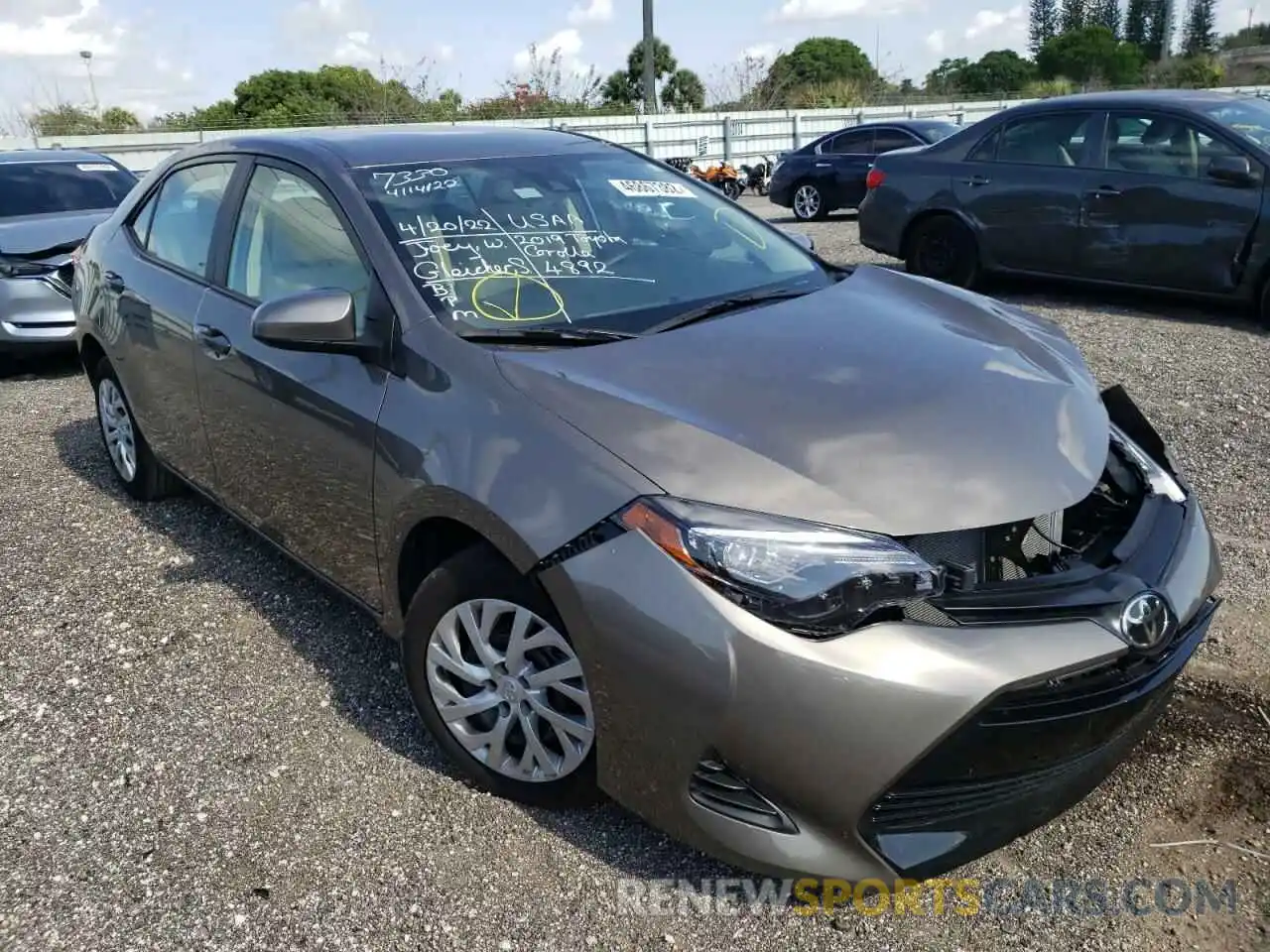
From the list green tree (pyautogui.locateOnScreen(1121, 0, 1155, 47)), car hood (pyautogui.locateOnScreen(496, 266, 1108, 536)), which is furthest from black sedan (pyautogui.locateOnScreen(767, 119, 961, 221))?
green tree (pyautogui.locateOnScreen(1121, 0, 1155, 47))

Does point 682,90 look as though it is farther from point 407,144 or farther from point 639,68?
point 407,144

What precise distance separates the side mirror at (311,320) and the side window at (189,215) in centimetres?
114

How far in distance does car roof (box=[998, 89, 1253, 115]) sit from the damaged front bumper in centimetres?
644

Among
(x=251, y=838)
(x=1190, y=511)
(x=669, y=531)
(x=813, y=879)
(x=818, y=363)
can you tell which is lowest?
(x=251, y=838)

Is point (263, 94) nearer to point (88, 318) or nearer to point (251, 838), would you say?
point (88, 318)

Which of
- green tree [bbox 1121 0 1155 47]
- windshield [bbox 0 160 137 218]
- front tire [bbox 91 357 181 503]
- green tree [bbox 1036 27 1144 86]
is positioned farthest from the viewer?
green tree [bbox 1121 0 1155 47]

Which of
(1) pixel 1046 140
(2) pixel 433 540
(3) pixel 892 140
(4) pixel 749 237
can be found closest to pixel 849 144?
(3) pixel 892 140

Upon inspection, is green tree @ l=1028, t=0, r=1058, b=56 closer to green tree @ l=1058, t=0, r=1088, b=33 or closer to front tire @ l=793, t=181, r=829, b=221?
green tree @ l=1058, t=0, r=1088, b=33

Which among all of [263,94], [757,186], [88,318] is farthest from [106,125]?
[88,318]

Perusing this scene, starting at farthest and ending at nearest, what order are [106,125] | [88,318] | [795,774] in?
[106,125] → [88,318] → [795,774]

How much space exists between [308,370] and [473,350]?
67cm

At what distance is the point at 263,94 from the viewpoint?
35594mm

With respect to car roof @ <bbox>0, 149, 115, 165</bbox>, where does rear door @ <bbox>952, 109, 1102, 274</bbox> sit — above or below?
below

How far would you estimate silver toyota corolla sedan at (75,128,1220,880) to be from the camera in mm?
2020
